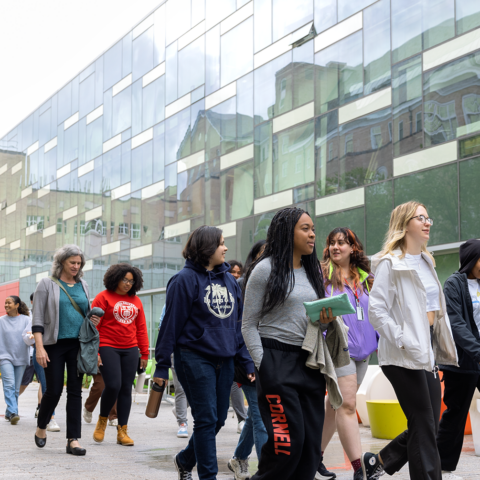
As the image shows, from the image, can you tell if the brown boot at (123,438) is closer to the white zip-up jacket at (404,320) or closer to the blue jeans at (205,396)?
the blue jeans at (205,396)

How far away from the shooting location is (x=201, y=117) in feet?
75.4

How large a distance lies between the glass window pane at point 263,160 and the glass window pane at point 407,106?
5055 millimetres

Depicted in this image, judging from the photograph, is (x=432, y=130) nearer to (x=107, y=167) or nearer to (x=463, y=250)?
(x=463, y=250)

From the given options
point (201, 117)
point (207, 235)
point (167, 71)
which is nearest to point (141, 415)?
point (207, 235)

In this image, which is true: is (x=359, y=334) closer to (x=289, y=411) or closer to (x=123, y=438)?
(x=289, y=411)

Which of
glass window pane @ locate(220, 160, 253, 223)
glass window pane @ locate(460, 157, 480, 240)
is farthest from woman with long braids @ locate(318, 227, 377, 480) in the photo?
glass window pane @ locate(220, 160, 253, 223)

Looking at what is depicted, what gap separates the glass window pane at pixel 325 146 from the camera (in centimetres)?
1688

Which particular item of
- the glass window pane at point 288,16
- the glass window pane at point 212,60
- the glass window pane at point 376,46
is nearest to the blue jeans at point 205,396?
the glass window pane at point 376,46

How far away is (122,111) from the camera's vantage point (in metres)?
28.5

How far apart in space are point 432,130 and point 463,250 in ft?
29.3

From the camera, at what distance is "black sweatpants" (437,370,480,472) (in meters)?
5.46

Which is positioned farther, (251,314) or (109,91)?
(109,91)

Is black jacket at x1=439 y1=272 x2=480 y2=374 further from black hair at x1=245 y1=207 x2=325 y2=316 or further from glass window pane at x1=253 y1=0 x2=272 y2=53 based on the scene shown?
glass window pane at x1=253 y1=0 x2=272 y2=53

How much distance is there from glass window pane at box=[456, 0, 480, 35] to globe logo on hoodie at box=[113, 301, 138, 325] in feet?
29.5
